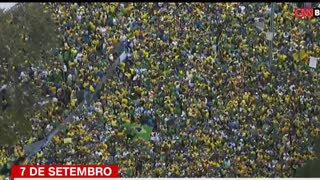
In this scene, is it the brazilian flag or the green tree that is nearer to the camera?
the green tree

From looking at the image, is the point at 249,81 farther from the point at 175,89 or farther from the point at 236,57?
the point at 175,89

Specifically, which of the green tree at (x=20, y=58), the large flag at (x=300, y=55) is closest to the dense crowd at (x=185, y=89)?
the large flag at (x=300, y=55)

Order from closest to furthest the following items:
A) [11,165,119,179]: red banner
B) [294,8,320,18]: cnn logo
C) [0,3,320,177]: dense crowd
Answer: [11,165,119,179]: red banner → [0,3,320,177]: dense crowd → [294,8,320,18]: cnn logo

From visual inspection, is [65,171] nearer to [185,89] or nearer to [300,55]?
[185,89]

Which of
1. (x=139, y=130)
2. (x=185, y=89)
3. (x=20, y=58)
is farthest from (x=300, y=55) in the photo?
(x=20, y=58)

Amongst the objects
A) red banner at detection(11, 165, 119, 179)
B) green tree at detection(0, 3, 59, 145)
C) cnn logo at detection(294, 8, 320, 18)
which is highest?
cnn logo at detection(294, 8, 320, 18)

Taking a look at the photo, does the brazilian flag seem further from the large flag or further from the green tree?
the large flag

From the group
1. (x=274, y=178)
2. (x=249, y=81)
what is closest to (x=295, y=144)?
(x=274, y=178)

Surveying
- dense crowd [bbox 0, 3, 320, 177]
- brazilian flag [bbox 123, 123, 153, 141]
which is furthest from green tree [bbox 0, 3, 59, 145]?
brazilian flag [bbox 123, 123, 153, 141]
